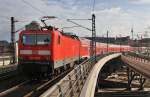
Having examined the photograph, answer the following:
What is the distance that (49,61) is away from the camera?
25969 millimetres

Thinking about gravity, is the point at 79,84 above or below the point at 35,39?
below

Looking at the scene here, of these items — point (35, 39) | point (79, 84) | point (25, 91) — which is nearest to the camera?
point (79, 84)

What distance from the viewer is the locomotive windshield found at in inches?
1041

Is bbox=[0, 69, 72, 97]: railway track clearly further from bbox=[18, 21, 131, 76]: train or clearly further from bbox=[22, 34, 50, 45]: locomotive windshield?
bbox=[22, 34, 50, 45]: locomotive windshield

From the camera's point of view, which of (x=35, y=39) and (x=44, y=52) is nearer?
(x=44, y=52)

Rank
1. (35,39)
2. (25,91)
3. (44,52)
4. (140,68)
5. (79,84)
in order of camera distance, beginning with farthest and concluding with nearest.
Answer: (140,68) → (35,39) → (44,52) → (25,91) → (79,84)

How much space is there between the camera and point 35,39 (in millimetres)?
26656

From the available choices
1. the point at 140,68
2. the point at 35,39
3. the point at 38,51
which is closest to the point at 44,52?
the point at 38,51

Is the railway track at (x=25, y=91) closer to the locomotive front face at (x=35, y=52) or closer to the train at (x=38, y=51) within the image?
the train at (x=38, y=51)

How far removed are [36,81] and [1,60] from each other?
2739 centimetres

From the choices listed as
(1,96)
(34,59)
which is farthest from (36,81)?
(1,96)

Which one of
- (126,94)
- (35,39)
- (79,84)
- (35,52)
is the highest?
(35,39)

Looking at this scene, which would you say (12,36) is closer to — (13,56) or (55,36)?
(13,56)

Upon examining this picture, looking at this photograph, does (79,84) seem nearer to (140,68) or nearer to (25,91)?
(25,91)
